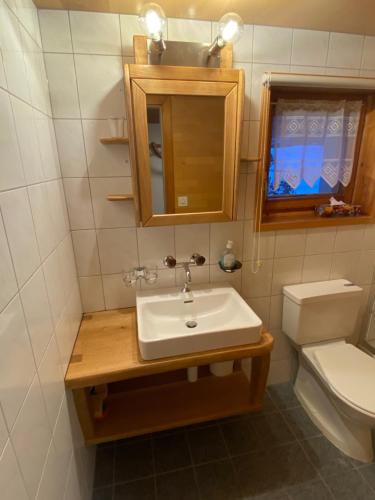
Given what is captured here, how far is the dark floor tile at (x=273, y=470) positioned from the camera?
1.28m

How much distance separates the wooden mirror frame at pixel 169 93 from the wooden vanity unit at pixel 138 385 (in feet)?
1.89

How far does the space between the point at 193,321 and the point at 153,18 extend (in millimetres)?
1289

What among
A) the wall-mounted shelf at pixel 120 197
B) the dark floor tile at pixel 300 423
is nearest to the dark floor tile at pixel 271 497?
the dark floor tile at pixel 300 423

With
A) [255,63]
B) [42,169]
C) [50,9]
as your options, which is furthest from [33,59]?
[255,63]

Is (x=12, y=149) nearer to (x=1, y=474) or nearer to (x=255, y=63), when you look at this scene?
(x=1, y=474)

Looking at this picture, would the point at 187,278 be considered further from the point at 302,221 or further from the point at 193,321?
the point at 302,221

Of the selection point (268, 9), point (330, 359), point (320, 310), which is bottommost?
point (330, 359)

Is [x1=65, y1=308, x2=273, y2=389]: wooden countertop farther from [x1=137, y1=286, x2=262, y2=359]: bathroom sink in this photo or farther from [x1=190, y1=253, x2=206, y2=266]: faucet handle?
[x1=190, y1=253, x2=206, y2=266]: faucet handle

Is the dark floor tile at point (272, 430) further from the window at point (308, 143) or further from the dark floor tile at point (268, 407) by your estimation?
the window at point (308, 143)

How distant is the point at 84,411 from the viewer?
110 centimetres

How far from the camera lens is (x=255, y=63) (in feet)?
4.06

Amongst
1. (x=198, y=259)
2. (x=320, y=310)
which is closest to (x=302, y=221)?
(x=320, y=310)

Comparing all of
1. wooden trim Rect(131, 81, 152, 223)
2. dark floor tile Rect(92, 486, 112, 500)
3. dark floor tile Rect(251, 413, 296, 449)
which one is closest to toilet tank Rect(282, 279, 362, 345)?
dark floor tile Rect(251, 413, 296, 449)

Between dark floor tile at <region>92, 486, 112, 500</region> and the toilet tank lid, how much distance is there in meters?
1.37
